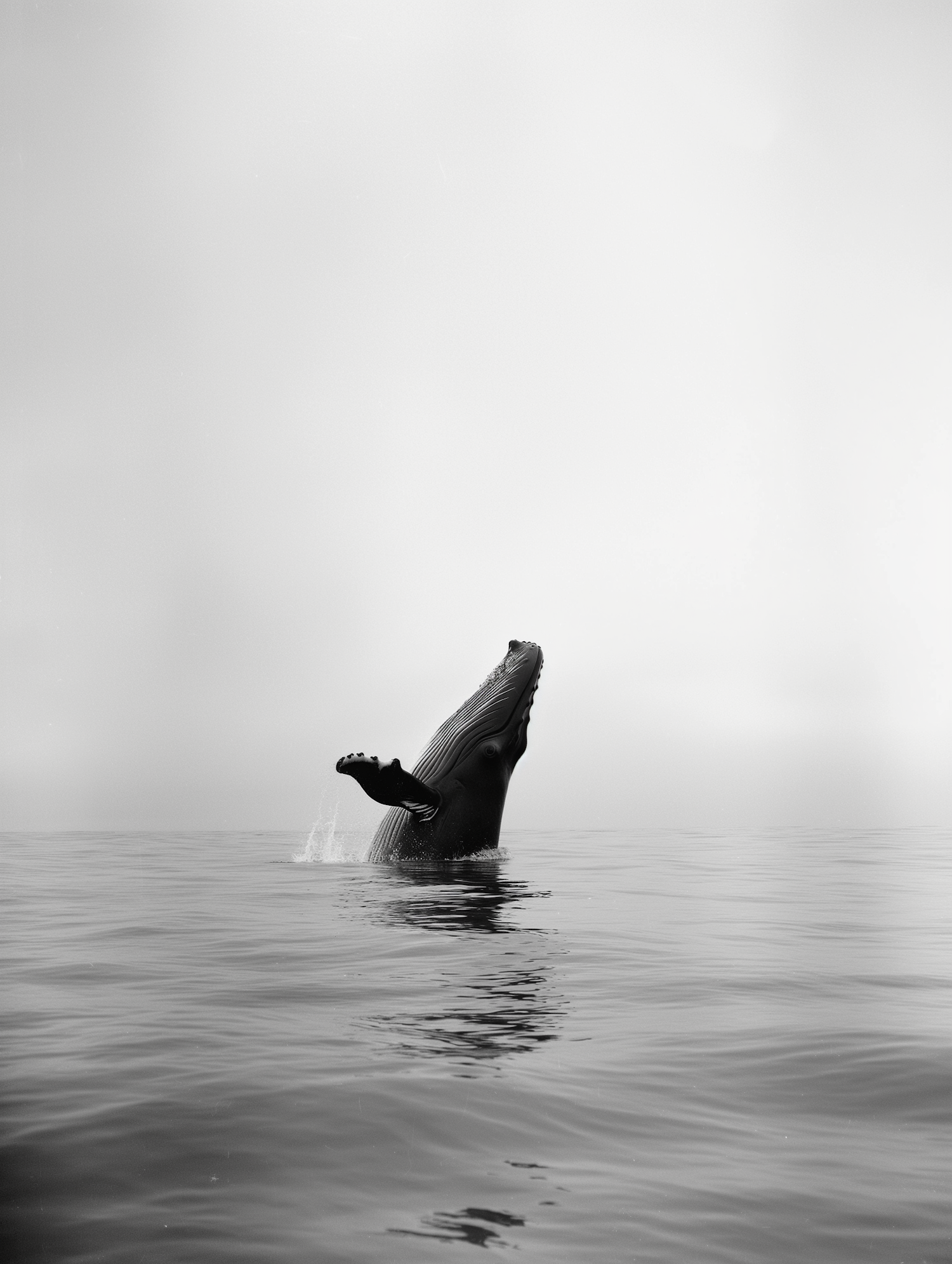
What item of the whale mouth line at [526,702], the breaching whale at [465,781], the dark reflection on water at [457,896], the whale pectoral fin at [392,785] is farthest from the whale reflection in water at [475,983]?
the whale mouth line at [526,702]

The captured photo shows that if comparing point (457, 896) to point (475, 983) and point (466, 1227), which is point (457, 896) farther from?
point (466, 1227)

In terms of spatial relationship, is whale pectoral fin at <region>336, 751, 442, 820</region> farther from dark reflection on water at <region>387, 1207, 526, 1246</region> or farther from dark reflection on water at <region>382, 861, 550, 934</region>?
dark reflection on water at <region>387, 1207, 526, 1246</region>

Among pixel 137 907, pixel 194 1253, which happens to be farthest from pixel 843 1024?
pixel 137 907

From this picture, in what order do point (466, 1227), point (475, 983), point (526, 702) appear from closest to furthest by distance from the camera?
point (466, 1227) → point (475, 983) → point (526, 702)

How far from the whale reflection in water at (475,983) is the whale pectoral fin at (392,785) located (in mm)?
1438

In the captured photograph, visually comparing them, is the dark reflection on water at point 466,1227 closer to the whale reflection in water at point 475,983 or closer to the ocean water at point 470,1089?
the ocean water at point 470,1089

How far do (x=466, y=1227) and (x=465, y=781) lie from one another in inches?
522

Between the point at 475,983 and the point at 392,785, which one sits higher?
the point at 392,785

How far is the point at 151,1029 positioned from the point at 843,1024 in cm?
418

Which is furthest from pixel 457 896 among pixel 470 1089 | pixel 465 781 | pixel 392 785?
pixel 470 1089

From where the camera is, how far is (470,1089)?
5465mm

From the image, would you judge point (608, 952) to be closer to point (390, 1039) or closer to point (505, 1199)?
point (390, 1039)

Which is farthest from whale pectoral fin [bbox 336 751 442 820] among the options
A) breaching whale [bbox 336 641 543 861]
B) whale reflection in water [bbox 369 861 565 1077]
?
whale reflection in water [bbox 369 861 565 1077]

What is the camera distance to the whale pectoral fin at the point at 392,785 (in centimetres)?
1449
